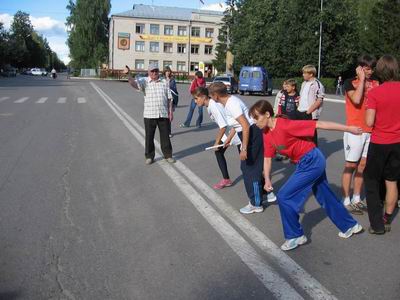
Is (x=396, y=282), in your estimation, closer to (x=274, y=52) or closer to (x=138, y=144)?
(x=138, y=144)

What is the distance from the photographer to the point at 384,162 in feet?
15.9

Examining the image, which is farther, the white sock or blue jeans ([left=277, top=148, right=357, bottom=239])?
the white sock

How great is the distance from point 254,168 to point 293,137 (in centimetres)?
132

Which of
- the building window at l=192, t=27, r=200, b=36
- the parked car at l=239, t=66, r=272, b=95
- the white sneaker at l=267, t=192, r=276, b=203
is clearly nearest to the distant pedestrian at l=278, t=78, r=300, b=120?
the white sneaker at l=267, t=192, r=276, b=203

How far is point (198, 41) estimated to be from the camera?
A: 90750 millimetres

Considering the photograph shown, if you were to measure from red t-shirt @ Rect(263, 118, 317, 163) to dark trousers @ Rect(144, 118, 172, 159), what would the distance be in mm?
4257

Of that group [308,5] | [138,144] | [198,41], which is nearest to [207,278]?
[138,144]

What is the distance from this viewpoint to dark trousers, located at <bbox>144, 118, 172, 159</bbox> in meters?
8.55

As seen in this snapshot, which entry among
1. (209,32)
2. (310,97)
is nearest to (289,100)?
(310,97)

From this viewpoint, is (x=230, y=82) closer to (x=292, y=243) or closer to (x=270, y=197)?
(x=270, y=197)

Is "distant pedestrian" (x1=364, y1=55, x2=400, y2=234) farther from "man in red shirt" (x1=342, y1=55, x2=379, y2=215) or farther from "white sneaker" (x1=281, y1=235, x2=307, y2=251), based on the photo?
"white sneaker" (x1=281, y1=235, x2=307, y2=251)

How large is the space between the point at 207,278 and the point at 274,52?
157ft

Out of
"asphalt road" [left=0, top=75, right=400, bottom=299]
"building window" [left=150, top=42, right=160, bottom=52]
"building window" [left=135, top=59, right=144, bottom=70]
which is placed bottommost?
"asphalt road" [left=0, top=75, right=400, bottom=299]

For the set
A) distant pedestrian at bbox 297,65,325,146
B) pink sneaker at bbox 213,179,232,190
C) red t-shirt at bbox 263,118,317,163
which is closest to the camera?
red t-shirt at bbox 263,118,317,163
